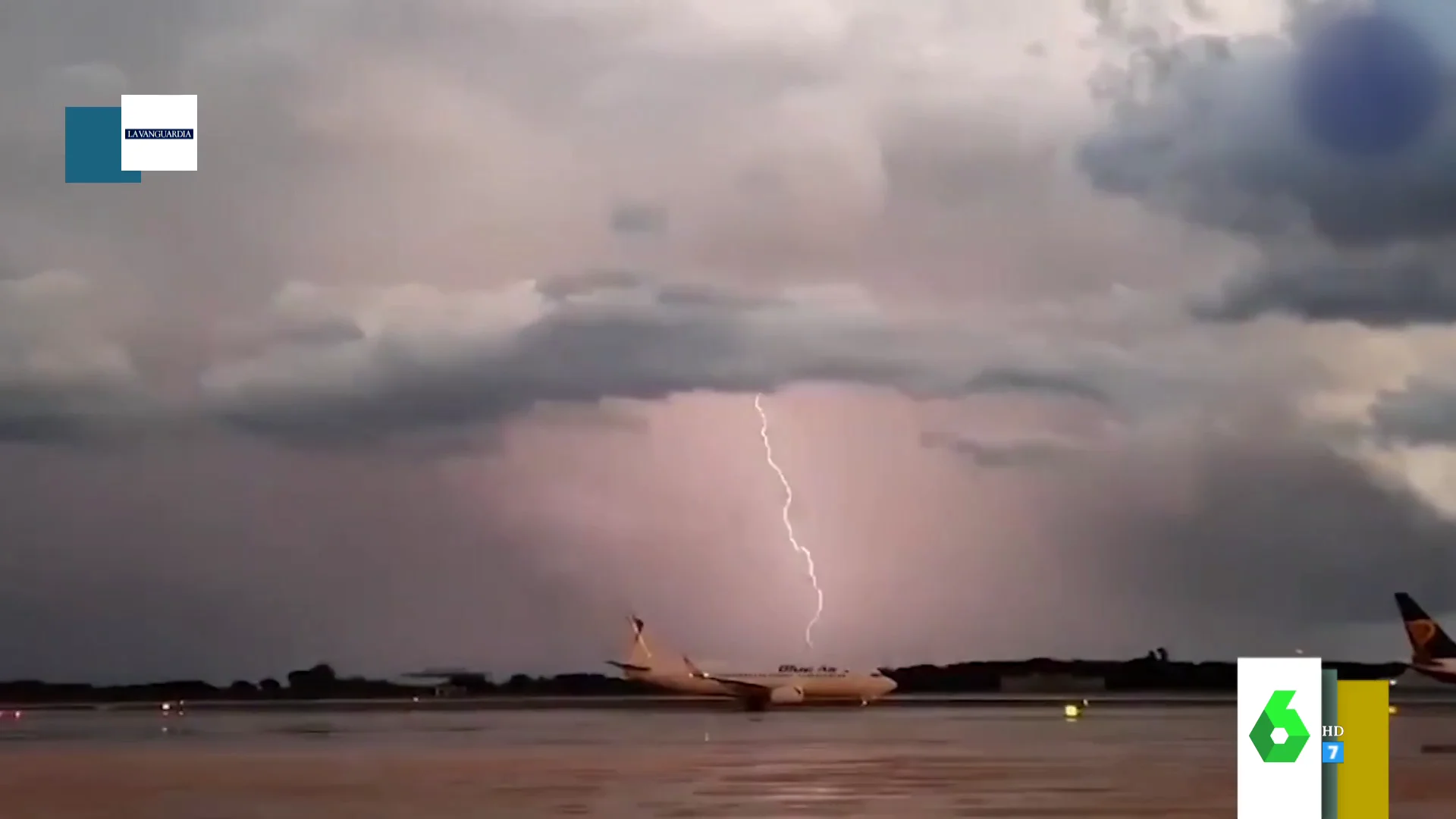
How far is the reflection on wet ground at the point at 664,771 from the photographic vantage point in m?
26.3

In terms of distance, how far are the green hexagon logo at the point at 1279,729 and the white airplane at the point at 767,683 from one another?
69.9 meters

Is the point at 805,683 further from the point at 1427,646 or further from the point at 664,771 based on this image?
the point at 664,771

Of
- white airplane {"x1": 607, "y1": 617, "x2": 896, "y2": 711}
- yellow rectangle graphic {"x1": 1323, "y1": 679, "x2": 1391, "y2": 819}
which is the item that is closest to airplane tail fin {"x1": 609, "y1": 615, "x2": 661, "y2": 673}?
white airplane {"x1": 607, "y1": 617, "x2": 896, "y2": 711}

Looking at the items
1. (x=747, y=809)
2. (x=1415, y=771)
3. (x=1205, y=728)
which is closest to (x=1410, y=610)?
(x=1205, y=728)

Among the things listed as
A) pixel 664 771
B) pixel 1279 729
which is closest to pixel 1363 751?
pixel 1279 729

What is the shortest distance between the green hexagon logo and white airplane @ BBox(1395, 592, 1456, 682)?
63735 millimetres

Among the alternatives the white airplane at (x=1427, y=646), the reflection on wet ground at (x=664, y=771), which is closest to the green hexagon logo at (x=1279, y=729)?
the reflection on wet ground at (x=664, y=771)

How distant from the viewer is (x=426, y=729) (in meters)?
61.5

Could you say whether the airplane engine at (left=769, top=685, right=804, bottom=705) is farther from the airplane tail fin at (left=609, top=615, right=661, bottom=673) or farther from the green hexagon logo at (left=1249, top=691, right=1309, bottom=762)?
the green hexagon logo at (left=1249, top=691, right=1309, bottom=762)

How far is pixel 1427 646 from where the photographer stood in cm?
6844

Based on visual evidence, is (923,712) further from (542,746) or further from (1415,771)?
(1415,771)

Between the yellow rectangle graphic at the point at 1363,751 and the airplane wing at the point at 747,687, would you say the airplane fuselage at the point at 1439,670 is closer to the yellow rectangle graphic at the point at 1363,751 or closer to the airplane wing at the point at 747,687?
the airplane wing at the point at 747,687

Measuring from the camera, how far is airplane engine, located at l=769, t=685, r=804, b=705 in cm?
8012

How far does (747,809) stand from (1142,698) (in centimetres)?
9021
